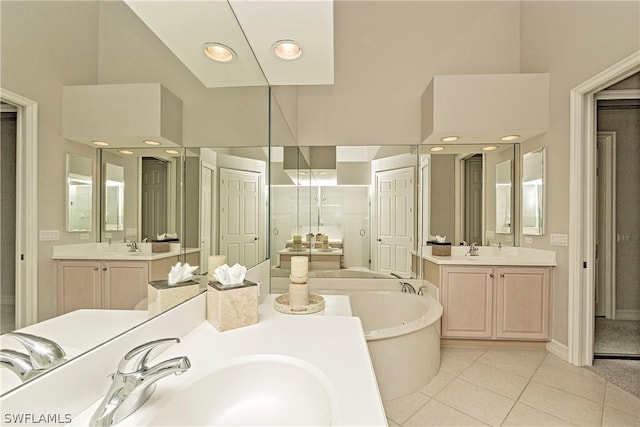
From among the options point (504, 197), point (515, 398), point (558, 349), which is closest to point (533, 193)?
point (504, 197)

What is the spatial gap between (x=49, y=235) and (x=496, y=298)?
317 cm

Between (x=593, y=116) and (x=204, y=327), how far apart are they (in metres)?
3.28

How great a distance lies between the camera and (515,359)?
2.52 m

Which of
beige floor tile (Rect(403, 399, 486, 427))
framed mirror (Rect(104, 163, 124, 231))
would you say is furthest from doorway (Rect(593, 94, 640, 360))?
framed mirror (Rect(104, 163, 124, 231))

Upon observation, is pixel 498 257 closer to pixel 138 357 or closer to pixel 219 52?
pixel 219 52

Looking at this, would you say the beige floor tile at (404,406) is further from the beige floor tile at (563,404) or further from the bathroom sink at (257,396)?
the bathroom sink at (257,396)

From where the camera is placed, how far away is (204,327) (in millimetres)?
1101

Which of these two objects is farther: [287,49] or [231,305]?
[287,49]

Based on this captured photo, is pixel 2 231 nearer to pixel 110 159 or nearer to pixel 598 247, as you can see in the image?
pixel 110 159

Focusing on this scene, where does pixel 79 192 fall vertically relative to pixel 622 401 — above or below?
above

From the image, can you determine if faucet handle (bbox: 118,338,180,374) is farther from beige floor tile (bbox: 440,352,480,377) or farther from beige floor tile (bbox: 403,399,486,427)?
beige floor tile (bbox: 440,352,480,377)

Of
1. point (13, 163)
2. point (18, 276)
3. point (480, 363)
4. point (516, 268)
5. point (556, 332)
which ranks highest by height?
point (13, 163)

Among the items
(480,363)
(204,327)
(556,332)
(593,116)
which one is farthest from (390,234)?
(204,327)

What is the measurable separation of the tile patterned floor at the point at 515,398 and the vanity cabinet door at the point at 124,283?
1679 millimetres
